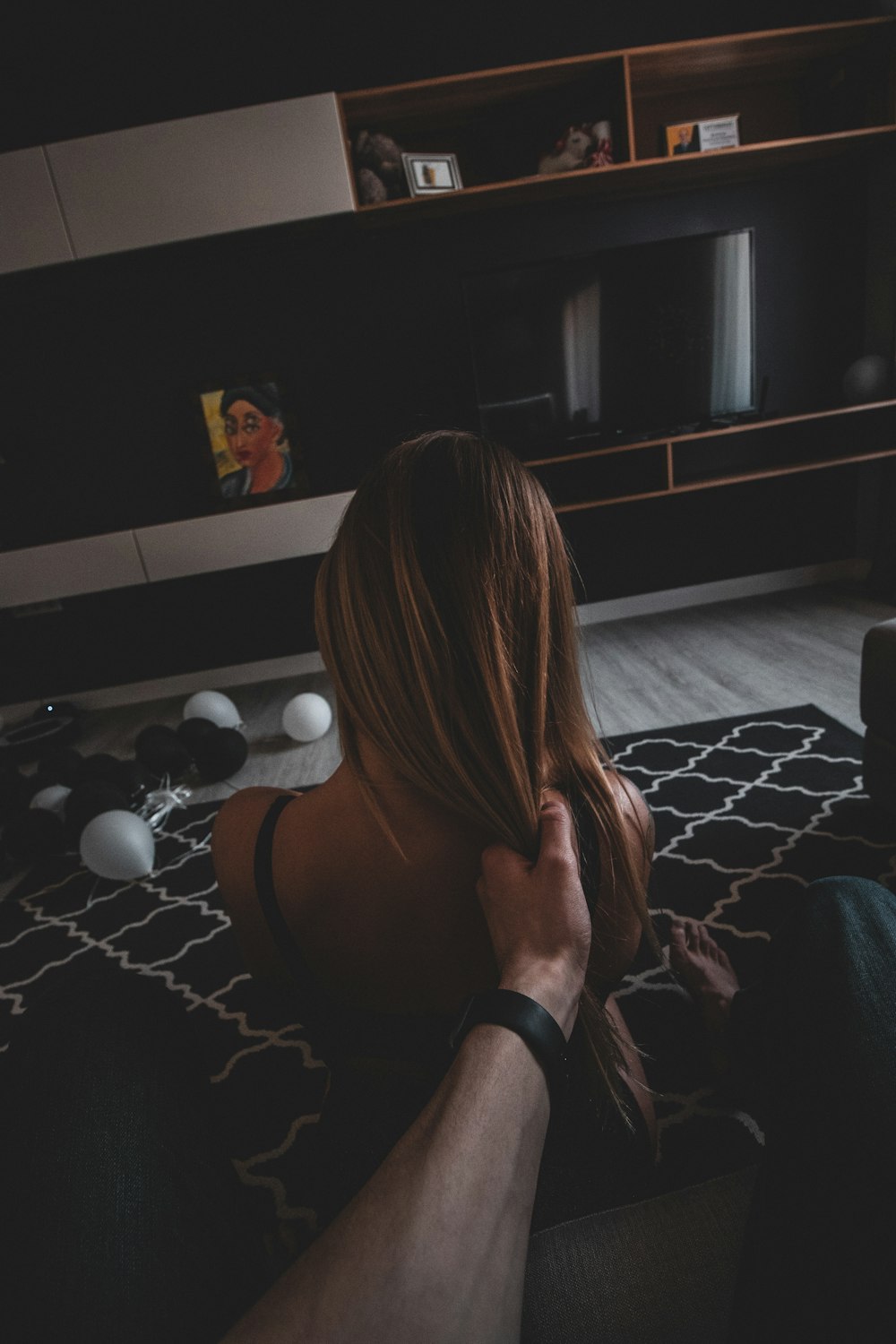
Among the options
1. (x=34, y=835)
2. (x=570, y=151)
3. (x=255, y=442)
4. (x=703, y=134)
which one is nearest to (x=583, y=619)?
(x=255, y=442)

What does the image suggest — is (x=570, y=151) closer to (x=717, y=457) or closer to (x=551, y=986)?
(x=717, y=457)

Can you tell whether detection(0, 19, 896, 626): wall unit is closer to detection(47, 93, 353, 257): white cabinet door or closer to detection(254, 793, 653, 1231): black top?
detection(47, 93, 353, 257): white cabinet door

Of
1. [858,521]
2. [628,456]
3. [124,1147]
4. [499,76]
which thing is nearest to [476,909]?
[124,1147]

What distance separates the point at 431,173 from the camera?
2996mm

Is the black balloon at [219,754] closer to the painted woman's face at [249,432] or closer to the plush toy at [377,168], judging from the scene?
the painted woman's face at [249,432]

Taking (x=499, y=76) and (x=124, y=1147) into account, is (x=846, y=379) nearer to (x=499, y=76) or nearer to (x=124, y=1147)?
(x=499, y=76)

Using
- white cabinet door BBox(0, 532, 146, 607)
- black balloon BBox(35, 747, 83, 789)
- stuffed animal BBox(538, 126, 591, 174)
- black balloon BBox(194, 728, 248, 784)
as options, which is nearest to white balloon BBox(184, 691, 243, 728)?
black balloon BBox(194, 728, 248, 784)

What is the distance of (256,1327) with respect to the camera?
379 millimetres

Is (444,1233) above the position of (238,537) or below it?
above

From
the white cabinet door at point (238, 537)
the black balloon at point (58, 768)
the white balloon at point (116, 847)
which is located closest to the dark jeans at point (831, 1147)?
the white balloon at point (116, 847)

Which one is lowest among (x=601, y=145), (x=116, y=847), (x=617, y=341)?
(x=116, y=847)

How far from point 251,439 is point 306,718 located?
1.52 m

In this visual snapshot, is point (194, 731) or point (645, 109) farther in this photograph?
point (645, 109)

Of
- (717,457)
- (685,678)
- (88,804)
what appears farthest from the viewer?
(717,457)
